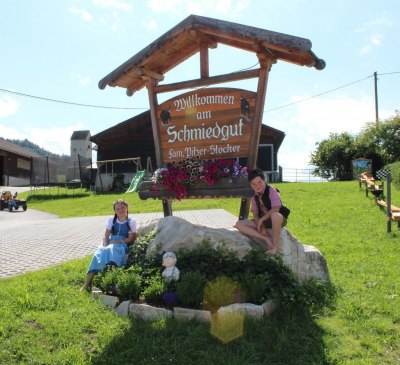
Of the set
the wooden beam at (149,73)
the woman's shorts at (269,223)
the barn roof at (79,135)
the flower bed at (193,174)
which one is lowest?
the woman's shorts at (269,223)

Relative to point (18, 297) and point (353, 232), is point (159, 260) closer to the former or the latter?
point (18, 297)

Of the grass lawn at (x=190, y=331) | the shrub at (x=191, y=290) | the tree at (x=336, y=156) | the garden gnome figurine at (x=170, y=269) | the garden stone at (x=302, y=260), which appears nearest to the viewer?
the grass lawn at (x=190, y=331)

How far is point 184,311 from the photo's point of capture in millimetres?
4578

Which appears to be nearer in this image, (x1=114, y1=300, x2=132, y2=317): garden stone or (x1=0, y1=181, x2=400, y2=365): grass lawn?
(x1=0, y1=181, x2=400, y2=365): grass lawn

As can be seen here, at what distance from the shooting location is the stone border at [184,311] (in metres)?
4.48

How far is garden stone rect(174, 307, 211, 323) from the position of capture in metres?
4.48

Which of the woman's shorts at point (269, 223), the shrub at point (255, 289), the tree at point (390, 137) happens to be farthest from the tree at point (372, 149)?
the shrub at point (255, 289)

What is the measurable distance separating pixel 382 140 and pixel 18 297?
33234 millimetres

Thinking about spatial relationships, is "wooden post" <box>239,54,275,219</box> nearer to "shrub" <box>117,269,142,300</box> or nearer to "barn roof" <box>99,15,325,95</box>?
"barn roof" <box>99,15,325,95</box>

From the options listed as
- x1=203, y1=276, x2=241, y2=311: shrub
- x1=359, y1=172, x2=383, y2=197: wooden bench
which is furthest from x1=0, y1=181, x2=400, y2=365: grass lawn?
x1=359, y1=172, x2=383, y2=197: wooden bench

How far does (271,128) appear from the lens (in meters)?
30.0

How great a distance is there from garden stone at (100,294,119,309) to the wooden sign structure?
2388 millimetres

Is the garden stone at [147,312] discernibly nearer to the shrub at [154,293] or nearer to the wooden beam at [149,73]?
the shrub at [154,293]

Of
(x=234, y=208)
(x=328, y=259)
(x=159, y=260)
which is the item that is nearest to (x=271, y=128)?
(x=234, y=208)
